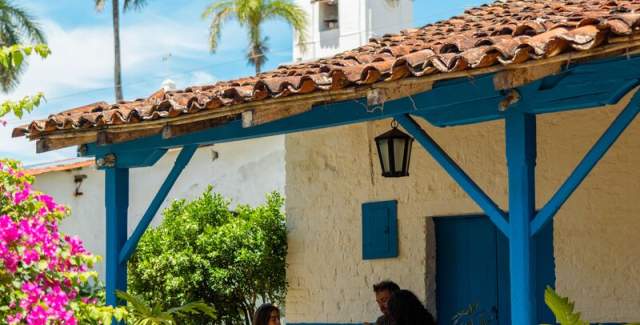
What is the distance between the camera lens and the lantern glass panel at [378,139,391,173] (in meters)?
9.24

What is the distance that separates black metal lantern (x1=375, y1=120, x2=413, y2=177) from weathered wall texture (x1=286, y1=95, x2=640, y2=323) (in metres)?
0.63

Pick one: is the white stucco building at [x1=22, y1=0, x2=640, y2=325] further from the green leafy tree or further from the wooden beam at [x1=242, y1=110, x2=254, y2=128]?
the wooden beam at [x1=242, y1=110, x2=254, y2=128]

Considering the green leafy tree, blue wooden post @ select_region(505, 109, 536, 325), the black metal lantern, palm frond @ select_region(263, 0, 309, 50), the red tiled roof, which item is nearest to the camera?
the red tiled roof

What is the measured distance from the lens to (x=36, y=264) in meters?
6.34

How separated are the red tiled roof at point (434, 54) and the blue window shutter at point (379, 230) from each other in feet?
4.83

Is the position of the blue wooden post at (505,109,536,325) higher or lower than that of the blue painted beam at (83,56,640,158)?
lower

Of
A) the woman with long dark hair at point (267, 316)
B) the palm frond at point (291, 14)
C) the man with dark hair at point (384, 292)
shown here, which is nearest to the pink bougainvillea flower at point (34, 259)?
the woman with long dark hair at point (267, 316)

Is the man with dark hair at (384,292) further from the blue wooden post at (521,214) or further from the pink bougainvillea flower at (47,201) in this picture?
the pink bougainvillea flower at (47,201)

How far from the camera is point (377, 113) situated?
7672 mm

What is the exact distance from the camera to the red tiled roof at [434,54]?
19.3ft

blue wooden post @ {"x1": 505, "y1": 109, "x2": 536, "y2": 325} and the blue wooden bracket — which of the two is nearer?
blue wooden post @ {"x1": 505, "y1": 109, "x2": 536, "y2": 325}

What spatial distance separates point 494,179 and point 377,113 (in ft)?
6.79

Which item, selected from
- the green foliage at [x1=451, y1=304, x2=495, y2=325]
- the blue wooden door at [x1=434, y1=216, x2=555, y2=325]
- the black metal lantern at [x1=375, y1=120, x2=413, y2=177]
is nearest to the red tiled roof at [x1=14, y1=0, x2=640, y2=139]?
the black metal lantern at [x1=375, y1=120, x2=413, y2=177]

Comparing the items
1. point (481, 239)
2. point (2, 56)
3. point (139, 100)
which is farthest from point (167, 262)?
point (2, 56)
